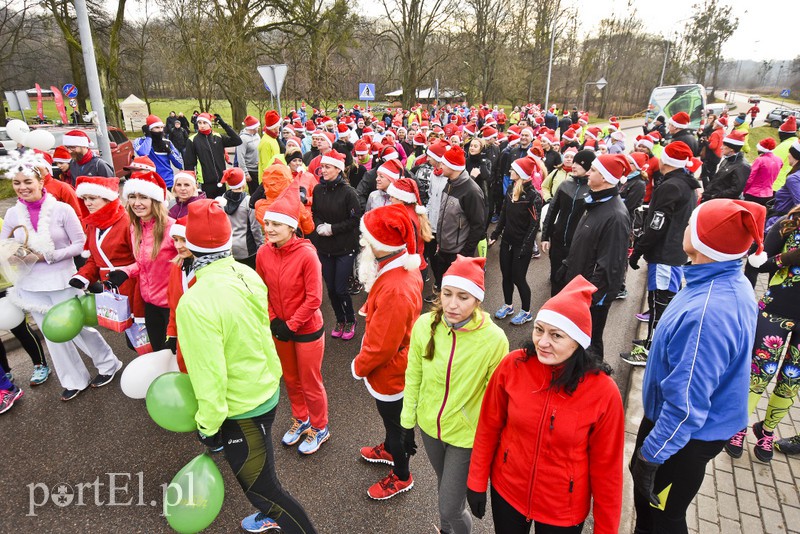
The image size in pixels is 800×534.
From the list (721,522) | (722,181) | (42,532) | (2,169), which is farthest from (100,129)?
(722,181)

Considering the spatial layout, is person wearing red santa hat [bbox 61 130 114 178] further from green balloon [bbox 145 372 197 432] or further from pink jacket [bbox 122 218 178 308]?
green balloon [bbox 145 372 197 432]

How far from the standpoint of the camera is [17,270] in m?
3.80

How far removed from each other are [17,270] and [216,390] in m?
2.91

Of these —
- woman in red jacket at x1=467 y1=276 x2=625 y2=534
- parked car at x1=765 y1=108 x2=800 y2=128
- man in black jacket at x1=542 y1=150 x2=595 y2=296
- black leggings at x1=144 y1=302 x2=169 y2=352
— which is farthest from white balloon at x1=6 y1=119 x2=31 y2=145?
parked car at x1=765 y1=108 x2=800 y2=128

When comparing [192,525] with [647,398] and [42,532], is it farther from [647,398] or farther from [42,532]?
[647,398]

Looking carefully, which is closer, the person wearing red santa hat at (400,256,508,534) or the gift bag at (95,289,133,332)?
the person wearing red santa hat at (400,256,508,534)

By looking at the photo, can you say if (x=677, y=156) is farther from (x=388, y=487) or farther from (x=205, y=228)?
(x=205, y=228)

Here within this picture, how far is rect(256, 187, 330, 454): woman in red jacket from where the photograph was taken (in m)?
3.20

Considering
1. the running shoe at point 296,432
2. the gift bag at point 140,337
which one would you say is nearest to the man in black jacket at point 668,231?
the running shoe at point 296,432

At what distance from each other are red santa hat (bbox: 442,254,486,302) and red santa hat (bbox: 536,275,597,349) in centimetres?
40

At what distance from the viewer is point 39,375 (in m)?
4.48

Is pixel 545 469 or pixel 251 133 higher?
pixel 251 133

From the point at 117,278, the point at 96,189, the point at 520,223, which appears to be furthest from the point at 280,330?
the point at 520,223

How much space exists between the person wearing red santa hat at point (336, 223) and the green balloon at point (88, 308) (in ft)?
7.21
